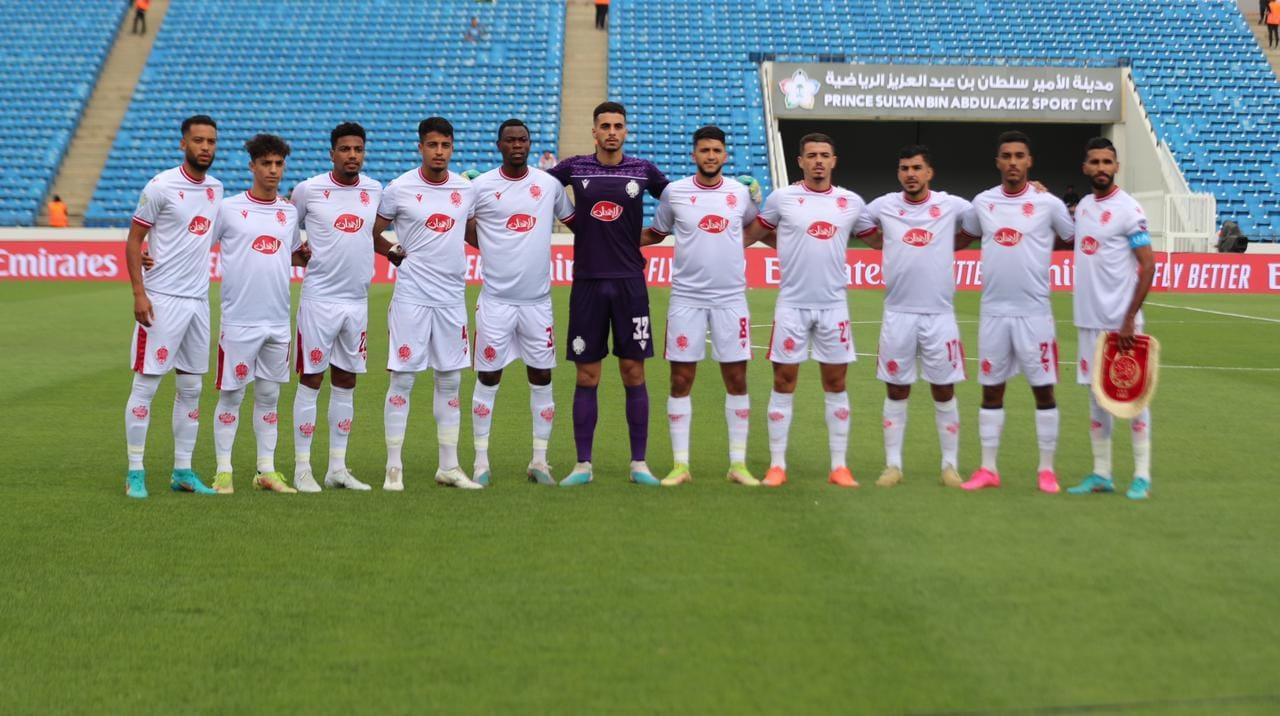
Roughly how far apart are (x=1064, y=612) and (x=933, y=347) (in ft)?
9.28

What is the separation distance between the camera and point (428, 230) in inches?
303

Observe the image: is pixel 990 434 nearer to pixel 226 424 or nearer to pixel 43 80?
pixel 226 424

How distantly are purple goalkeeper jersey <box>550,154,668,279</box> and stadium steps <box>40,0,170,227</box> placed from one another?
1001 inches

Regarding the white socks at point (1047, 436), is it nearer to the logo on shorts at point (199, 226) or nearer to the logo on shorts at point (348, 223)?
the logo on shorts at point (348, 223)

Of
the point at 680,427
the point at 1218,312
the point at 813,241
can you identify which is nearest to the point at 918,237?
the point at 813,241

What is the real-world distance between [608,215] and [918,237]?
1.78 meters

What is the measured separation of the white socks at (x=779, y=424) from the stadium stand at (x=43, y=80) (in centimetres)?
2639


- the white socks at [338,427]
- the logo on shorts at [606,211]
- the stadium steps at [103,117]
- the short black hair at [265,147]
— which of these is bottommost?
the white socks at [338,427]

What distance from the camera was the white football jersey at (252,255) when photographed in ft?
24.6

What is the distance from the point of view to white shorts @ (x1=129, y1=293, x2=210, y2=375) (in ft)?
24.0

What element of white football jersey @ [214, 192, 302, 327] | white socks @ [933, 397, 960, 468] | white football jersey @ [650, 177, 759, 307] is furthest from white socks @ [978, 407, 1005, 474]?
white football jersey @ [214, 192, 302, 327]

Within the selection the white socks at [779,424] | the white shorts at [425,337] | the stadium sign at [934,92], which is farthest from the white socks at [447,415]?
the stadium sign at [934,92]

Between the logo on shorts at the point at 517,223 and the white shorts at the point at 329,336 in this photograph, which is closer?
the white shorts at the point at 329,336

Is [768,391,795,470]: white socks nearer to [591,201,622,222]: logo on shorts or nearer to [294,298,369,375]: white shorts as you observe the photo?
[591,201,622,222]: logo on shorts
